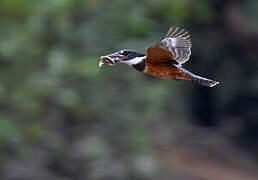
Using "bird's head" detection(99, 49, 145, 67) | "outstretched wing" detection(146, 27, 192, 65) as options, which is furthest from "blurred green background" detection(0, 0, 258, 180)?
"bird's head" detection(99, 49, 145, 67)

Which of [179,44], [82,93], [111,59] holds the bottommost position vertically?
[111,59]

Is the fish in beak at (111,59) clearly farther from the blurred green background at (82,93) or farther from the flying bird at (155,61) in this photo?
the blurred green background at (82,93)

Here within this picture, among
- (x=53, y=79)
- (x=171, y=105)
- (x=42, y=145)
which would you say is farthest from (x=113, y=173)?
(x=171, y=105)

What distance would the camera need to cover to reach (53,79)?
244 inches

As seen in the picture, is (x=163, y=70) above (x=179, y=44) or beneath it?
beneath

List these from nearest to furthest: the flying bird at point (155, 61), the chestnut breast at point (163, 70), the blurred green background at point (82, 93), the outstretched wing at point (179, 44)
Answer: the flying bird at point (155, 61) → the chestnut breast at point (163, 70) → the outstretched wing at point (179, 44) → the blurred green background at point (82, 93)

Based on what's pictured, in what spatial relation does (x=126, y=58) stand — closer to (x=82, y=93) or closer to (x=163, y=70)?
(x=163, y=70)

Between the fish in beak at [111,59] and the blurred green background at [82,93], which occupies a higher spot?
the blurred green background at [82,93]

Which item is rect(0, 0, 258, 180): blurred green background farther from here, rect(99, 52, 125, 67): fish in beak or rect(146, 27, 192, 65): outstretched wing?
rect(99, 52, 125, 67): fish in beak

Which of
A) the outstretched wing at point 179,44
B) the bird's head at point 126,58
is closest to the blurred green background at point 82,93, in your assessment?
the outstretched wing at point 179,44

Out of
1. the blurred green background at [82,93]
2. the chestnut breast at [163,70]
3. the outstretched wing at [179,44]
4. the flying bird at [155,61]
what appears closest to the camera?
the flying bird at [155,61]

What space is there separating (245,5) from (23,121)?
3.72 meters

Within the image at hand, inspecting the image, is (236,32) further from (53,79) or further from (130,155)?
(53,79)

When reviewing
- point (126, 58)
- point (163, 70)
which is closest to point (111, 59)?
point (126, 58)
